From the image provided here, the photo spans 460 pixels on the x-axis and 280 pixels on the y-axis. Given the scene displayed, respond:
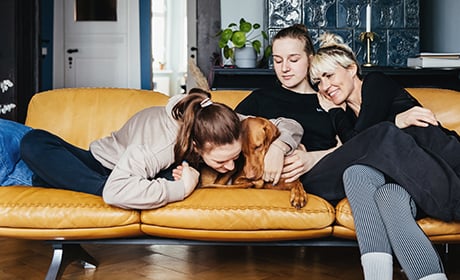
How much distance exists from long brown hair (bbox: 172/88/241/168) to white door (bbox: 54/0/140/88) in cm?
439

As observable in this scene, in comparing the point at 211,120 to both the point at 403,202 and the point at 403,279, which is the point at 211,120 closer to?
the point at 403,202

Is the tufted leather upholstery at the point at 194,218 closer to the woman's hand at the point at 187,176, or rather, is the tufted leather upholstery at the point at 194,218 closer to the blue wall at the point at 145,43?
the woman's hand at the point at 187,176

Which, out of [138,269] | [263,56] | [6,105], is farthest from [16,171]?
[6,105]

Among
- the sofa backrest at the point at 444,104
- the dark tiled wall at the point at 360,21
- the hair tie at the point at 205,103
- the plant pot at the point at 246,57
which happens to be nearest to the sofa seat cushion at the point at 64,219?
the hair tie at the point at 205,103

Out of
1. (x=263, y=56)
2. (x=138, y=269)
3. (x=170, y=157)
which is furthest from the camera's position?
(x=263, y=56)

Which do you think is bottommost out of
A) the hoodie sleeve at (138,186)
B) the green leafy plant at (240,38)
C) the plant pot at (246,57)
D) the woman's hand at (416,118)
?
the hoodie sleeve at (138,186)

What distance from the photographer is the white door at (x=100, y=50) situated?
244 inches

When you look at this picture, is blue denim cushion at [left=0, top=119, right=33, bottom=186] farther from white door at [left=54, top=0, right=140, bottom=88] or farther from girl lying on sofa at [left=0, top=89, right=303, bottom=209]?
white door at [left=54, top=0, right=140, bottom=88]

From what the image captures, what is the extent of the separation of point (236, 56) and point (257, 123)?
1.71m

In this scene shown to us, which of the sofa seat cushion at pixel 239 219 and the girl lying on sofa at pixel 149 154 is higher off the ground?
the girl lying on sofa at pixel 149 154

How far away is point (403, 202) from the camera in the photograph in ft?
5.66

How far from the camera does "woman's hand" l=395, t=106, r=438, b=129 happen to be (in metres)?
2.04

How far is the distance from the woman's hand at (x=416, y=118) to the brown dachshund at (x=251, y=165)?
414mm

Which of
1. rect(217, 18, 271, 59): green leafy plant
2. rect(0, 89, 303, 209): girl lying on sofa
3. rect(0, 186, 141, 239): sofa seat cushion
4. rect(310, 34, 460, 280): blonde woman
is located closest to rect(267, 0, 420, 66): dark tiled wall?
rect(217, 18, 271, 59): green leafy plant
